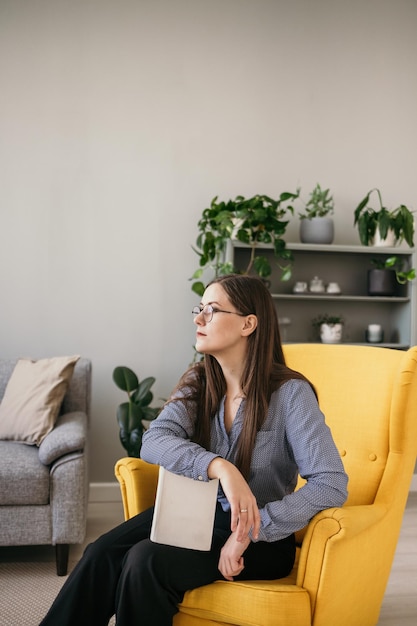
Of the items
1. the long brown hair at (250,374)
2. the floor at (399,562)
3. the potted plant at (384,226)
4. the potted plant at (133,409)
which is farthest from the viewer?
the potted plant at (384,226)

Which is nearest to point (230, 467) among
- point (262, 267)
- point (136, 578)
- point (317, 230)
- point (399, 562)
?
point (136, 578)

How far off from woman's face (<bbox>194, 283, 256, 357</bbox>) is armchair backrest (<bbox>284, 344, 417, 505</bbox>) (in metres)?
0.47

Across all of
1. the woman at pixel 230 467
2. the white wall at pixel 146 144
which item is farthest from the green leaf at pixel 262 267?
the woman at pixel 230 467

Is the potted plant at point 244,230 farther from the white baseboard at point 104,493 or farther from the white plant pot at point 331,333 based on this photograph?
the white baseboard at point 104,493

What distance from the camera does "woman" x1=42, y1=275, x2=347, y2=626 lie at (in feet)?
5.11

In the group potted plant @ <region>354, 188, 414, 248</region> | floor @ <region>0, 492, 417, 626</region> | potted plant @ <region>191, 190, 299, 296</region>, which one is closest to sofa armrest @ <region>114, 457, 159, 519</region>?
floor @ <region>0, 492, 417, 626</region>

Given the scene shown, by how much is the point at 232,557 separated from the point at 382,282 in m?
2.64

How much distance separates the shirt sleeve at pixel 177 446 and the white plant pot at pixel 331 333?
86.5 inches

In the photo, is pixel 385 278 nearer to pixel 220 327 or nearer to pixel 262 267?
pixel 262 267

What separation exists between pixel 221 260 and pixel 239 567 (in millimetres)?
2479

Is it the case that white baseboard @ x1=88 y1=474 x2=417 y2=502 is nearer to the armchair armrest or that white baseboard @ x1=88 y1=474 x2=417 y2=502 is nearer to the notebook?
the armchair armrest

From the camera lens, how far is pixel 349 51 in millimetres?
4164

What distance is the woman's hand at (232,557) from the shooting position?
1.58m

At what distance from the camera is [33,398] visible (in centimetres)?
315
